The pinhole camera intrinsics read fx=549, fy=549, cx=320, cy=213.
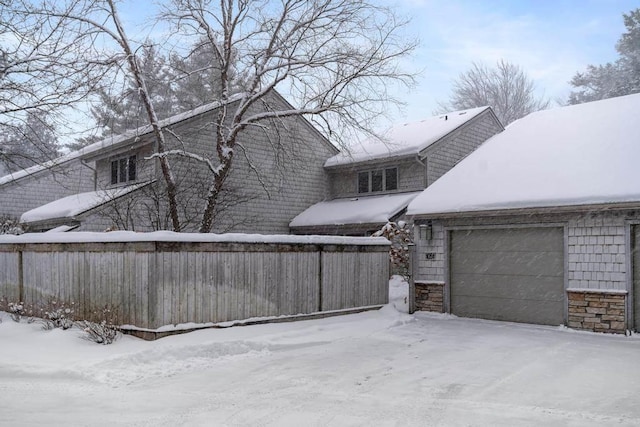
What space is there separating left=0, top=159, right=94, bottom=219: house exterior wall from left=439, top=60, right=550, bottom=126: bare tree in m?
25.0

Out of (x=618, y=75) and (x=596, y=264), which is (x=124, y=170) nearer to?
(x=596, y=264)

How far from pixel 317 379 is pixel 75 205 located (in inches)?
522

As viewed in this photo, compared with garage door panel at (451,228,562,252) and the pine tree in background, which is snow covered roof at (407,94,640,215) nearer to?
garage door panel at (451,228,562,252)

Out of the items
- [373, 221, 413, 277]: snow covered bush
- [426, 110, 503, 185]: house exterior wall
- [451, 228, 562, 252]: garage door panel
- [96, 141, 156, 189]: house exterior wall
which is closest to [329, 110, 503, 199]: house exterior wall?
[426, 110, 503, 185]: house exterior wall

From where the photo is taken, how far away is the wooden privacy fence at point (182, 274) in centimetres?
821

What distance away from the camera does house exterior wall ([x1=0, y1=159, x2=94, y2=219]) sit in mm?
21656

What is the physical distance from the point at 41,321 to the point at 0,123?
4998 millimetres

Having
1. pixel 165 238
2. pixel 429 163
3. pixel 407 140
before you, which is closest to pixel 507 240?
pixel 165 238

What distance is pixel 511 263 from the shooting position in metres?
11.1

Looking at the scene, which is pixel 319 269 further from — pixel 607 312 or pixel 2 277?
pixel 2 277

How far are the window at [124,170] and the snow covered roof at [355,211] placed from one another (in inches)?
224

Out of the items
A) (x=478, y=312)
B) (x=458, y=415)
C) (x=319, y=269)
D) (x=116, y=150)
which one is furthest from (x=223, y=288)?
(x=116, y=150)

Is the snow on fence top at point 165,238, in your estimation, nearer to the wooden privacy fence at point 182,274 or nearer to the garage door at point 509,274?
the wooden privacy fence at point 182,274

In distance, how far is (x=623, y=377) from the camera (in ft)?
21.5
